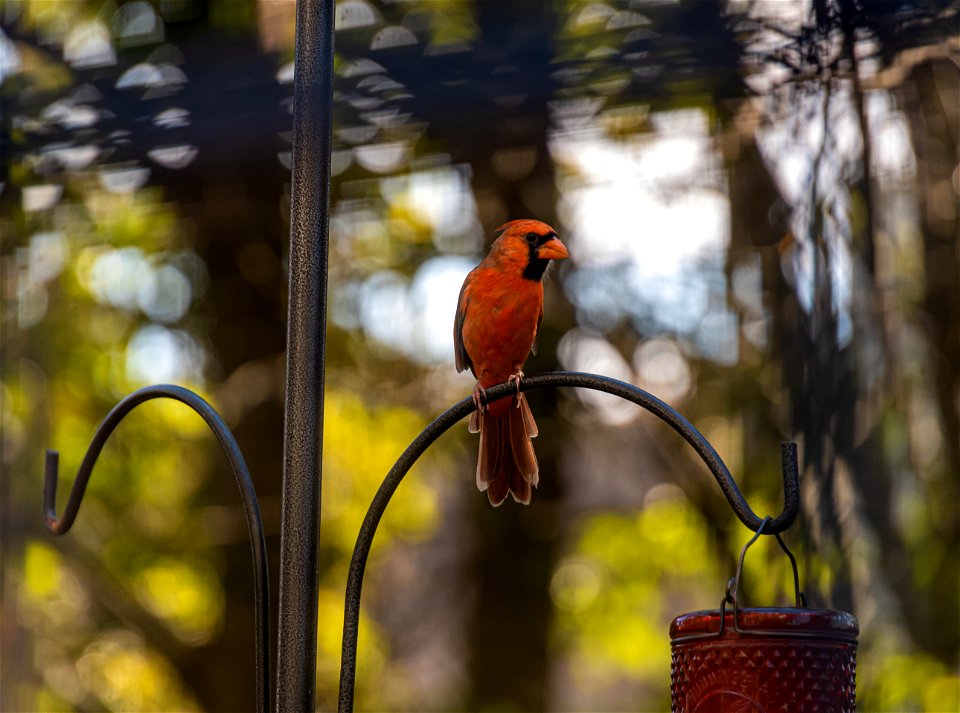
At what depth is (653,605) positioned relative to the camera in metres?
5.68

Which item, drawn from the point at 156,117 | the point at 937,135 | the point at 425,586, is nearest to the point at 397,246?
the point at 425,586

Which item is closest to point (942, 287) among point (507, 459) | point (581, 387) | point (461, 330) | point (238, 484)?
point (461, 330)

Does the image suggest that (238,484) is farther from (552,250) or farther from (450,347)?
(450,347)

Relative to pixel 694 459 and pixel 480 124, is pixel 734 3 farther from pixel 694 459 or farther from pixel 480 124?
pixel 694 459

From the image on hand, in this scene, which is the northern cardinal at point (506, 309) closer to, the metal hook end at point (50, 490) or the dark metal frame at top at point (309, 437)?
the dark metal frame at top at point (309, 437)

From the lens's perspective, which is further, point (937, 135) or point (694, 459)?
point (694, 459)

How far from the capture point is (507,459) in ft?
5.63

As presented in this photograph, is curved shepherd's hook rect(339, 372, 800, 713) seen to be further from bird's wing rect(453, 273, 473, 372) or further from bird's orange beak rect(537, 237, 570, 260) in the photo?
bird's wing rect(453, 273, 473, 372)

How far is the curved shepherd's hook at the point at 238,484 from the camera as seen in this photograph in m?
1.18

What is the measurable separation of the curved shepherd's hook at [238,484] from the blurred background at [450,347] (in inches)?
80.5

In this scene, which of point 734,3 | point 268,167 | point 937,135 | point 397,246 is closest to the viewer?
point 734,3

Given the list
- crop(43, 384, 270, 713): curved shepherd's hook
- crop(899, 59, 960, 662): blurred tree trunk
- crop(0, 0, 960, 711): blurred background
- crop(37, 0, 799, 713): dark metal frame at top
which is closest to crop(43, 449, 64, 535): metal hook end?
crop(43, 384, 270, 713): curved shepherd's hook

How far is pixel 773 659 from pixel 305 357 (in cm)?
52

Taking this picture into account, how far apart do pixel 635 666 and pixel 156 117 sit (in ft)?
11.9
